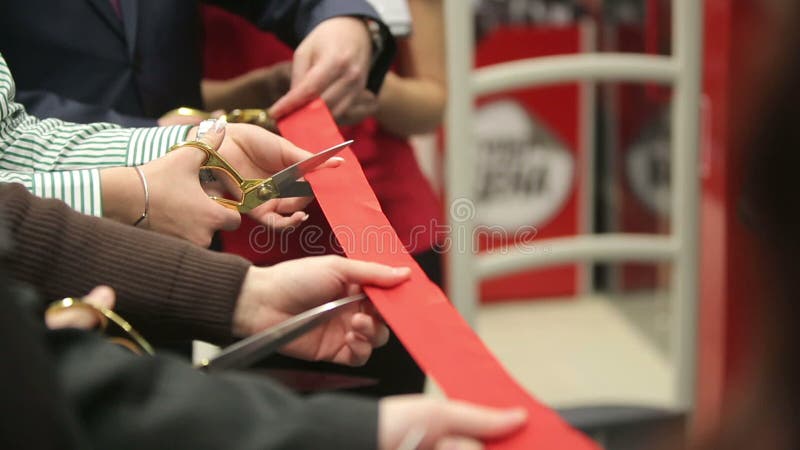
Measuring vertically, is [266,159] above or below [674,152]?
above

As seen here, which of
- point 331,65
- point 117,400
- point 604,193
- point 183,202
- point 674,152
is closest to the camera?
point 117,400

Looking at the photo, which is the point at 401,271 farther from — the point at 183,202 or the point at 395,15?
the point at 395,15

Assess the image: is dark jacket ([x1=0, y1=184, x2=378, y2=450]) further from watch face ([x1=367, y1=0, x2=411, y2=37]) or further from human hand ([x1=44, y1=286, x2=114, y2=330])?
watch face ([x1=367, y1=0, x2=411, y2=37])

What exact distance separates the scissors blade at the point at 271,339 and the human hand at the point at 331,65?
0.57 feet

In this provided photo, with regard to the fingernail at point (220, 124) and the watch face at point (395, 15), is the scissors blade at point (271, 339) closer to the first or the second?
the fingernail at point (220, 124)

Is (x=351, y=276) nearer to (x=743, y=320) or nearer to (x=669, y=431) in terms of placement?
(x=669, y=431)

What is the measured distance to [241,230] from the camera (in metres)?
0.39

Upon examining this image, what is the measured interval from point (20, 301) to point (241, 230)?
0.14 m

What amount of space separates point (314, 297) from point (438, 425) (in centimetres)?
9

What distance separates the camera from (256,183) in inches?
15.6

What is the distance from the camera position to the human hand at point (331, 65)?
0.50 meters

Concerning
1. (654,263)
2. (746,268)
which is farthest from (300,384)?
(654,263)

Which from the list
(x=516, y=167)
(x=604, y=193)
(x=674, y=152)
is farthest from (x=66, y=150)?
(x=604, y=193)

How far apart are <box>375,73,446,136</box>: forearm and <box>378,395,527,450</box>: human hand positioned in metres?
0.35
